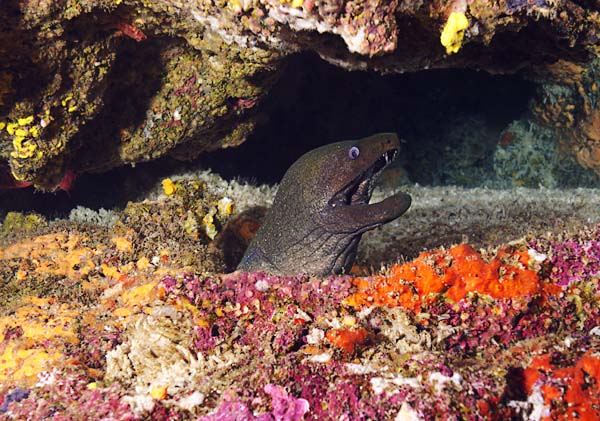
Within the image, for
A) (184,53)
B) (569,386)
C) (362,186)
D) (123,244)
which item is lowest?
(123,244)

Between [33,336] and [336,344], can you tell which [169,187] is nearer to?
[33,336]

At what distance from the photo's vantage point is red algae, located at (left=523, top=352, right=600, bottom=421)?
1.81m

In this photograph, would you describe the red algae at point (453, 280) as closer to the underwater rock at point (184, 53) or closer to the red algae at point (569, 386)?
the red algae at point (569, 386)

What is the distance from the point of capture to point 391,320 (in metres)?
2.39

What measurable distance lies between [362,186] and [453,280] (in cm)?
133

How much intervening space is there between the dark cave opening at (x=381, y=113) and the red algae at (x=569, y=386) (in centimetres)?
721

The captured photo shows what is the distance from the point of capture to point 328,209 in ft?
11.2

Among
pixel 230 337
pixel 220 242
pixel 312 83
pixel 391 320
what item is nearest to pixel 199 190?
pixel 220 242

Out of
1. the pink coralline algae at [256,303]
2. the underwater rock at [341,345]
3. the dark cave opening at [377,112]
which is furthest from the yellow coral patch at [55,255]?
the dark cave opening at [377,112]

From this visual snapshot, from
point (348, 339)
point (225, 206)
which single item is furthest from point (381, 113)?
point (348, 339)

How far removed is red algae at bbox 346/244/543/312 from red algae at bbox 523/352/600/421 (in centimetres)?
45

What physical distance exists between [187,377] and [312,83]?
7832 millimetres

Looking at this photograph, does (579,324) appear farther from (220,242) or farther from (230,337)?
(220,242)

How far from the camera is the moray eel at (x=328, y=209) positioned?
3295mm
